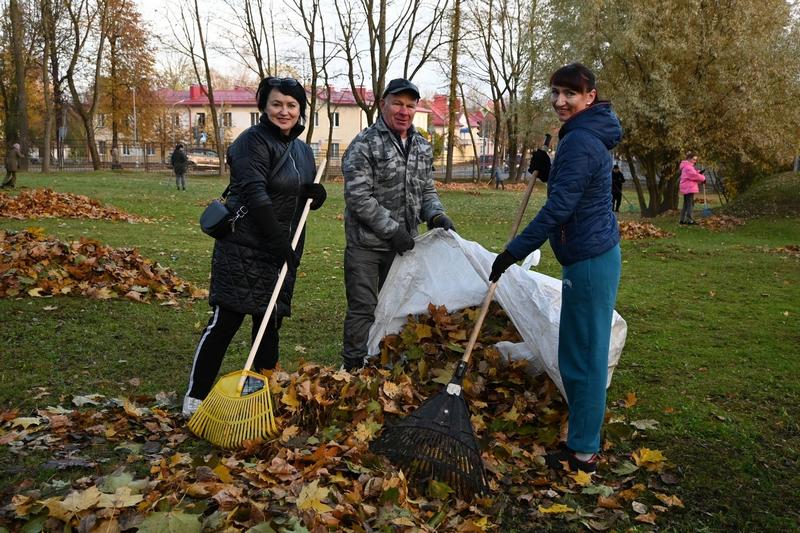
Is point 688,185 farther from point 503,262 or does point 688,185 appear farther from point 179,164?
point 179,164

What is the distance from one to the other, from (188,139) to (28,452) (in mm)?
60020

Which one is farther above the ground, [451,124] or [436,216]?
[451,124]

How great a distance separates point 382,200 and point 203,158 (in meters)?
46.6

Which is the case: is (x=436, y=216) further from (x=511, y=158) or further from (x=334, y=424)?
(x=511, y=158)

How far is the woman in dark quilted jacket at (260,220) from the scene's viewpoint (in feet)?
12.3

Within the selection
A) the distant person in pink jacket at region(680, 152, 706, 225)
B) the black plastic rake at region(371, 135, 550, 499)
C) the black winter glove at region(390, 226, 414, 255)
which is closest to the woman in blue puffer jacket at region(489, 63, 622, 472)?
the black plastic rake at region(371, 135, 550, 499)

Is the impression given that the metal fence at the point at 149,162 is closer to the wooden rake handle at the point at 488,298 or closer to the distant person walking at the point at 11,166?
the distant person walking at the point at 11,166

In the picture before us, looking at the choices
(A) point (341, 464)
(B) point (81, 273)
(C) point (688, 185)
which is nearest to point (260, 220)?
(A) point (341, 464)

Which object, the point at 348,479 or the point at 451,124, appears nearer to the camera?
the point at 348,479

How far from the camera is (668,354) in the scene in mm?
5715

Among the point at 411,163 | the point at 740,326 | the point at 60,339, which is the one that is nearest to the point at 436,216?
the point at 411,163

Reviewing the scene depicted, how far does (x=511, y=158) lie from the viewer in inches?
1687

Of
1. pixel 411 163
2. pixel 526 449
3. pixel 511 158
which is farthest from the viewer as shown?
pixel 511 158

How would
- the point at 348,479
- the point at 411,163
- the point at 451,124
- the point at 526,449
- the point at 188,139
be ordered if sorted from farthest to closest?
the point at 188,139, the point at 451,124, the point at 411,163, the point at 526,449, the point at 348,479
